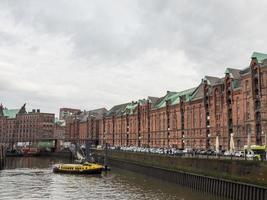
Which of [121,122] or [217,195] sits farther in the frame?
[121,122]

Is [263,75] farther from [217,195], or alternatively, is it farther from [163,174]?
[217,195]

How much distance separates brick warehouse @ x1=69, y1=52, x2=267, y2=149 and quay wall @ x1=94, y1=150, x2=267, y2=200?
→ 8991mm

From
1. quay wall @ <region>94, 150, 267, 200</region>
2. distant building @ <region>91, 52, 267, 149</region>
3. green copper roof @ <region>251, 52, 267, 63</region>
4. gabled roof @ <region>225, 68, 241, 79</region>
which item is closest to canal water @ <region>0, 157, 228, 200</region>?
quay wall @ <region>94, 150, 267, 200</region>

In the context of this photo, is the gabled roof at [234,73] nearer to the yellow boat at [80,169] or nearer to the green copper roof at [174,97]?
the green copper roof at [174,97]

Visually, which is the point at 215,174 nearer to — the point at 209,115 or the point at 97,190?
the point at 97,190

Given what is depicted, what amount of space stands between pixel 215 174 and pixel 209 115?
51.9 metres

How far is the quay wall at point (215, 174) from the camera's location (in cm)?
5125

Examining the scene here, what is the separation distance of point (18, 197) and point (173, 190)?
90.1 ft

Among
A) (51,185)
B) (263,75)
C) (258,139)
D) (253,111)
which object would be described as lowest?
(51,185)

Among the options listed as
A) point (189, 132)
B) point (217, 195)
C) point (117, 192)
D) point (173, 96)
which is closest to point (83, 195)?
point (117, 192)

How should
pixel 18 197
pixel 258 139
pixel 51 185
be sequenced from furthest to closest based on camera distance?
pixel 258 139
pixel 51 185
pixel 18 197

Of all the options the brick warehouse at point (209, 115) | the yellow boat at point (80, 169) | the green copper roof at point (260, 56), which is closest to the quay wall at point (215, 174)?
the brick warehouse at point (209, 115)

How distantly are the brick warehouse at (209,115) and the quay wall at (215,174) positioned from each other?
8991 millimetres

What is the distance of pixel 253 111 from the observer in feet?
300
